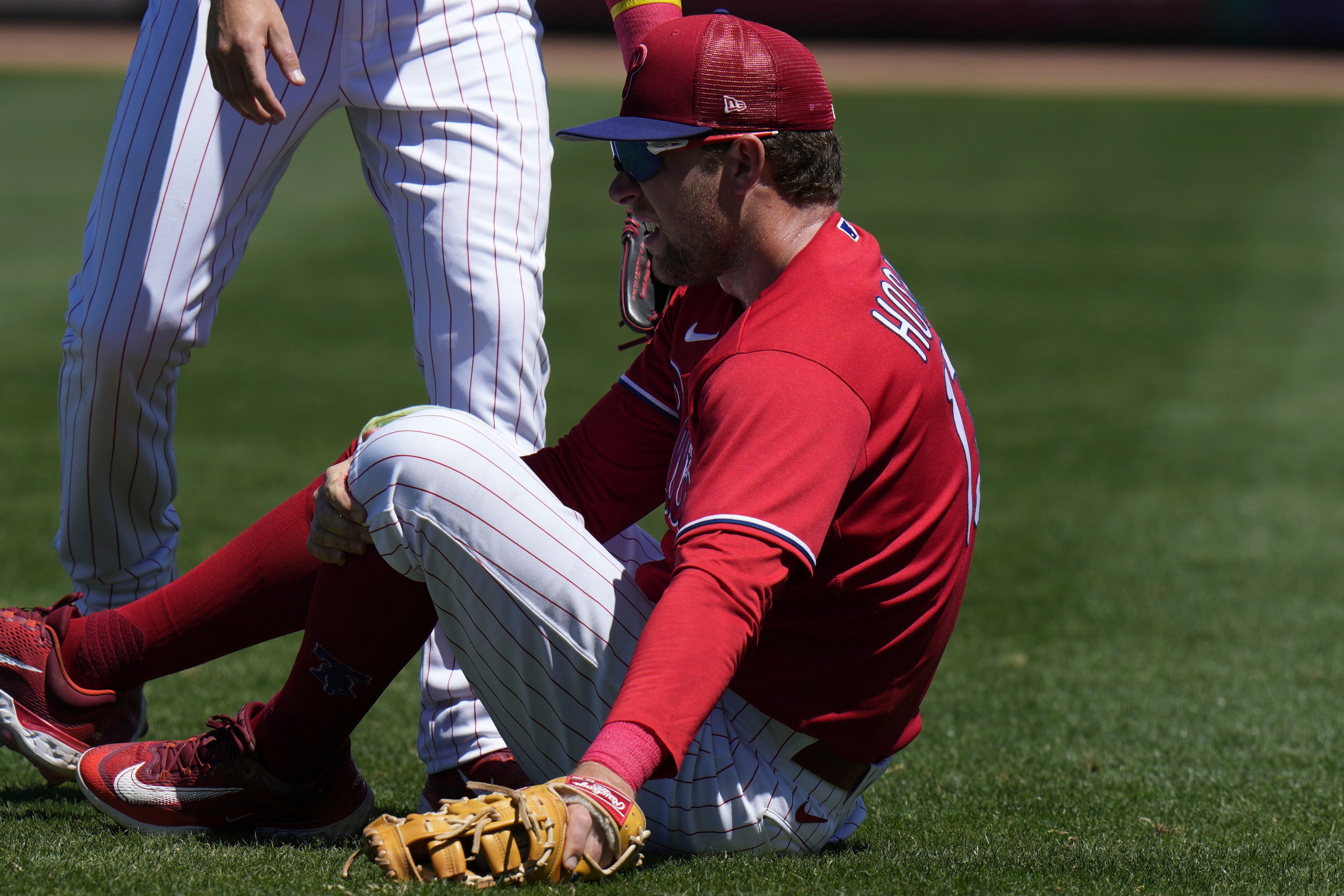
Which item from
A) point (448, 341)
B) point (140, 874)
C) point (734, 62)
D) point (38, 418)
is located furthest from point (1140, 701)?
point (38, 418)

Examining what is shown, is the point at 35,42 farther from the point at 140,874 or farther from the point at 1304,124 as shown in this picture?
the point at 140,874

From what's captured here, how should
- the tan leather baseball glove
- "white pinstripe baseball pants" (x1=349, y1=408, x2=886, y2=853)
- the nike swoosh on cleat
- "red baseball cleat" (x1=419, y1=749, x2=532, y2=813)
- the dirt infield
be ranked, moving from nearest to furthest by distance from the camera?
the tan leather baseball glove
"white pinstripe baseball pants" (x1=349, y1=408, x2=886, y2=853)
the nike swoosh on cleat
"red baseball cleat" (x1=419, y1=749, x2=532, y2=813)
the dirt infield

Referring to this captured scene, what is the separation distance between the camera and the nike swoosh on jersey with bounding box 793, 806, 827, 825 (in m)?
2.22

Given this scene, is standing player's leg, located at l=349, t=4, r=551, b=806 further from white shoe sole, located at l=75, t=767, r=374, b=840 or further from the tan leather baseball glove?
the tan leather baseball glove

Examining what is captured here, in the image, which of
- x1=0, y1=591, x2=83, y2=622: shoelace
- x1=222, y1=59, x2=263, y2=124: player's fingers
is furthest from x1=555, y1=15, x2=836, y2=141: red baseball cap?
x1=0, y1=591, x2=83, y2=622: shoelace

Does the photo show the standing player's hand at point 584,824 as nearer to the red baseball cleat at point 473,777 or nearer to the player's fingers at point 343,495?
the player's fingers at point 343,495

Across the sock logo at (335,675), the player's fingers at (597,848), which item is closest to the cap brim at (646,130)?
the sock logo at (335,675)

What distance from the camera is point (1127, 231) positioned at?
13.1 metres

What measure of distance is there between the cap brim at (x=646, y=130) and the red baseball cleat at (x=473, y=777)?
3.81 ft

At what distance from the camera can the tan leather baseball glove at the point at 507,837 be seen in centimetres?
177

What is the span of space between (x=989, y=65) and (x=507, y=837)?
2549 cm

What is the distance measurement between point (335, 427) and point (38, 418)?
4.34 ft

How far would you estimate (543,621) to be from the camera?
2070mm

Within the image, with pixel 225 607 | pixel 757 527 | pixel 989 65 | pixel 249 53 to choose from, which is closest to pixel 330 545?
pixel 225 607
